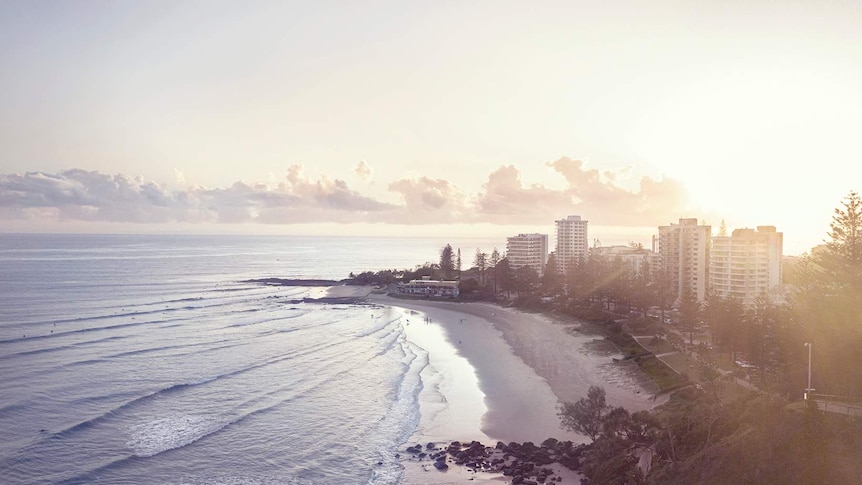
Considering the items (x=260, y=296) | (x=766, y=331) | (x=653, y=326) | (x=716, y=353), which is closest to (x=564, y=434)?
(x=766, y=331)

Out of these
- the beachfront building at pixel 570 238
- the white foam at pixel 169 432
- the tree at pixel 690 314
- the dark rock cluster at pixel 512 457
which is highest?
the beachfront building at pixel 570 238

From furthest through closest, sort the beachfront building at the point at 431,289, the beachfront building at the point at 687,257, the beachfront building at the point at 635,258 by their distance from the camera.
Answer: the beachfront building at the point at 431,289 < the beachfront building at the point at 635,258 < the beachfront building at the point at 687,257

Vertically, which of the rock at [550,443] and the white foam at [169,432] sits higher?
the rock at [550,443]

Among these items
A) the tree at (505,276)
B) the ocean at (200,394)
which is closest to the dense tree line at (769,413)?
the ocean at (200,394)

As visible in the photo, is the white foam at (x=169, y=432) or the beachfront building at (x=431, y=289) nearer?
the white foam at (x=169, y=432)

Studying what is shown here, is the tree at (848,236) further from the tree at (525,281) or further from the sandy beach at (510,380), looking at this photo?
the tree at (525,281)

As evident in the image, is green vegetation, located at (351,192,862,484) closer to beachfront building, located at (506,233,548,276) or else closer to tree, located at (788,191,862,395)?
tree, located at (788,191,862,395)
